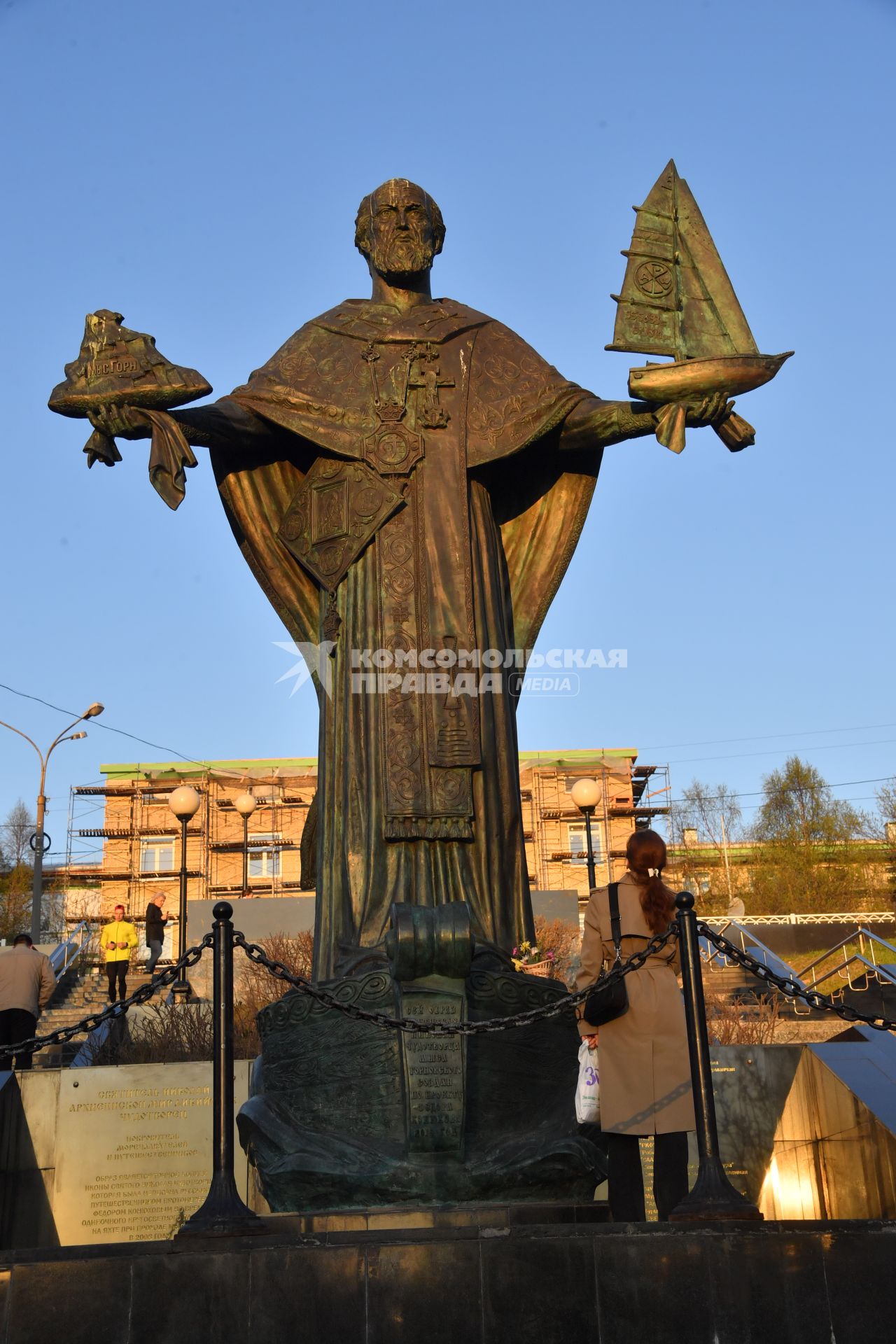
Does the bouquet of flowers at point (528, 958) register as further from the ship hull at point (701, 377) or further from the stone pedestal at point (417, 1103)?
the ship hull at point (701, 377)

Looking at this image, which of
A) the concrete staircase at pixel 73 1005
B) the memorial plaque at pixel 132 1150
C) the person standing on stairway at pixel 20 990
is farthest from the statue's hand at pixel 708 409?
the concrete staircase at pixel 73 1005

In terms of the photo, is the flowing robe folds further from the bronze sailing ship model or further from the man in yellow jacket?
the man in yellow jacket

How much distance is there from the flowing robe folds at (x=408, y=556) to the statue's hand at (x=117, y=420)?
0.59 metres

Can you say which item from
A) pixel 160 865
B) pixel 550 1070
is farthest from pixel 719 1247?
pixel 160 865

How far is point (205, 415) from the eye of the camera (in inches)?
284

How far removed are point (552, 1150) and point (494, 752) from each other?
1.94 meters

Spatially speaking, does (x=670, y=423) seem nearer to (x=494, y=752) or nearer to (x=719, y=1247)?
(x=494, y=752)

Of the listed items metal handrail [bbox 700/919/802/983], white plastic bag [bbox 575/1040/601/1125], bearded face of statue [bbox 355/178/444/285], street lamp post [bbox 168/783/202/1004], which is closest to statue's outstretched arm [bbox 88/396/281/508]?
bearded face of statue [bbox 355/178/444/285]

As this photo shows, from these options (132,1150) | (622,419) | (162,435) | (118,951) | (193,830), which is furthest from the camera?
(193,830)

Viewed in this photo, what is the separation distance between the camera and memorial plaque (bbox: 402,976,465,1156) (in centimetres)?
592

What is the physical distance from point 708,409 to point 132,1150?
6.53m

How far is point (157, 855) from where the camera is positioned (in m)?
56.6

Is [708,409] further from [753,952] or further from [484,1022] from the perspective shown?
[753,952]

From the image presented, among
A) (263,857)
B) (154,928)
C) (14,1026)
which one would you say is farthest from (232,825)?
(14,1026)
